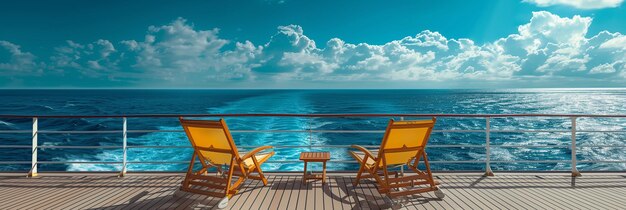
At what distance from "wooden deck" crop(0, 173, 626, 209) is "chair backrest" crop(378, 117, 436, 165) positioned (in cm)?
37

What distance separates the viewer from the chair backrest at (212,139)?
3.02 meters

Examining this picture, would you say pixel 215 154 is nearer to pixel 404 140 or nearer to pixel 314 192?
pixel 314 192

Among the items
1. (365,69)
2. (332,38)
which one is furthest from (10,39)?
(365,69)

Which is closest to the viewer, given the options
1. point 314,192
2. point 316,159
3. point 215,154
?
point 215,154

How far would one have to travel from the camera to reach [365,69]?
41.9 m

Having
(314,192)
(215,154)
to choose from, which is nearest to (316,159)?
(314,192)

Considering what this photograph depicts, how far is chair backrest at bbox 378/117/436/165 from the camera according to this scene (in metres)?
3.04

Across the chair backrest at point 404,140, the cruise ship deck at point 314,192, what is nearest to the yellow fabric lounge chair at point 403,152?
the chair backrest at point 404,140

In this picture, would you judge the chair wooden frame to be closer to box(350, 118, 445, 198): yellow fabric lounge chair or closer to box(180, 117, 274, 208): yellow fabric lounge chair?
box(180, 117, 274, 208): yellow fabric lounge chair

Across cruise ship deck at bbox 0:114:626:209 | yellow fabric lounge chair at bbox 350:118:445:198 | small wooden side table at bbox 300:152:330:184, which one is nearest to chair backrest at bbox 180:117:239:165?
cruise ship deck at bbox 0:114:626:209

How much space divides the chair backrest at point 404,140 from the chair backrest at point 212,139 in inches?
50.3

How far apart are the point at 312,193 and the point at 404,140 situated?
0.95m

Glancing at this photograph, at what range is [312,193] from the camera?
3.35m

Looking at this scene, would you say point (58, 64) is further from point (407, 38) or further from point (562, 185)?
point (562, 185)
